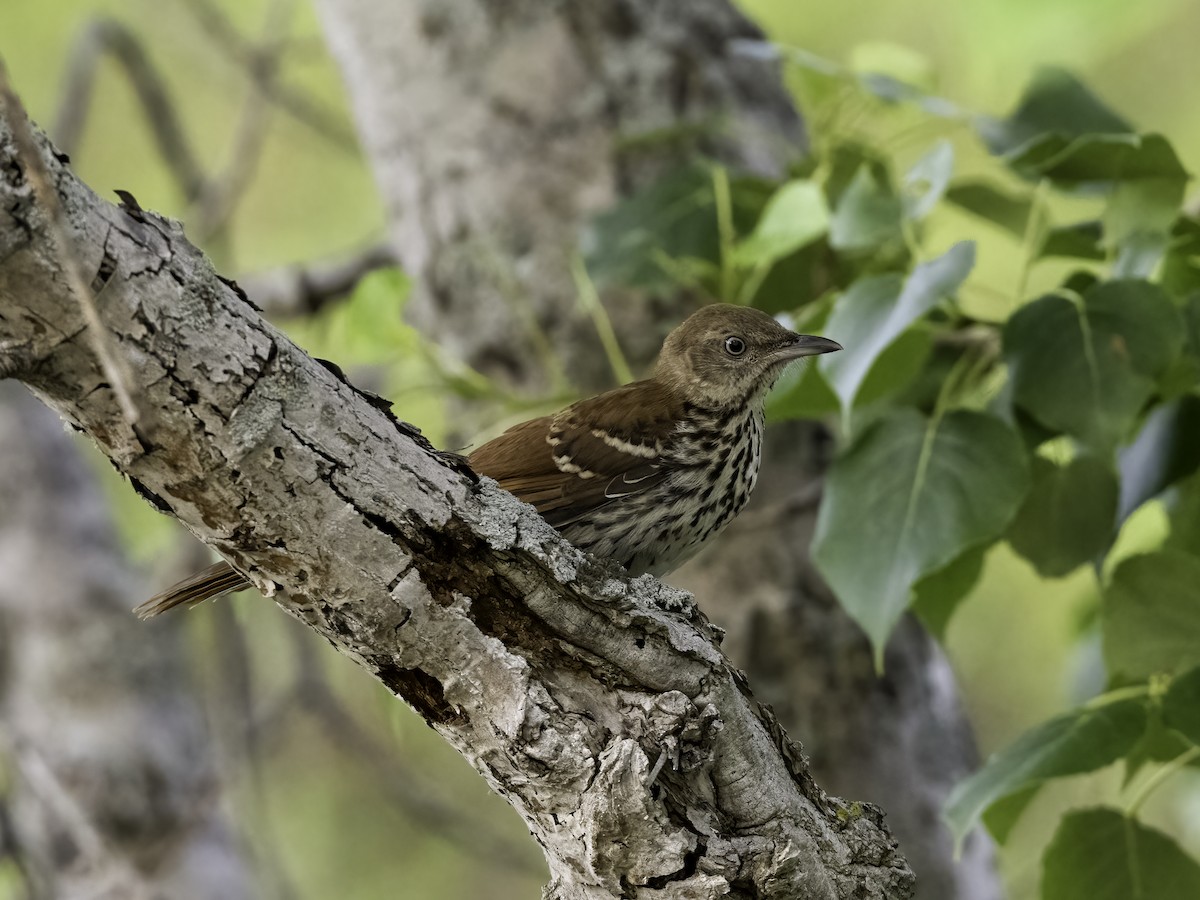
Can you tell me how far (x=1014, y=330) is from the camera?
2.70 meters

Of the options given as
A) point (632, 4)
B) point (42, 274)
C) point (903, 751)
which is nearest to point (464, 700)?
Answer: point (42, 274)

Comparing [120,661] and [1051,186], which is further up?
[1051,186]

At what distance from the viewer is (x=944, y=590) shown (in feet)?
8.84

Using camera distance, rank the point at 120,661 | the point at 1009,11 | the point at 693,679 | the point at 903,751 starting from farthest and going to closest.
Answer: the point at 1009,11 → the point at 120,661 → the point at 903,751 → the point at 693,679

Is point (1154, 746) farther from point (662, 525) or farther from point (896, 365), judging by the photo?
point (662, 525)

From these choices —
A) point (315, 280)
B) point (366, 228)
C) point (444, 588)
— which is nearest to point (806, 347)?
point (444, 588)

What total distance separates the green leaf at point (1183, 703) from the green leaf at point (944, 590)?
45 centimetres

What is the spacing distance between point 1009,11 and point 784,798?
157 inches

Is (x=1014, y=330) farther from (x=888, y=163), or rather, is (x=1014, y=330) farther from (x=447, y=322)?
(x=447, y=322)

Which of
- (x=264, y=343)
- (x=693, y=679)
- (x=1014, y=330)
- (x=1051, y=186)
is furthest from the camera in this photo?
(x=1051, y=186)

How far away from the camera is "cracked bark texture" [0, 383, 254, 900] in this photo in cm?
420

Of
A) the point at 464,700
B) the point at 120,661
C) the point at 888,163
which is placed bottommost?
the point at 464,700

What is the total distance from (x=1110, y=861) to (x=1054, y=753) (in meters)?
0.33

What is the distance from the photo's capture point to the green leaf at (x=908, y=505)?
2.46m
